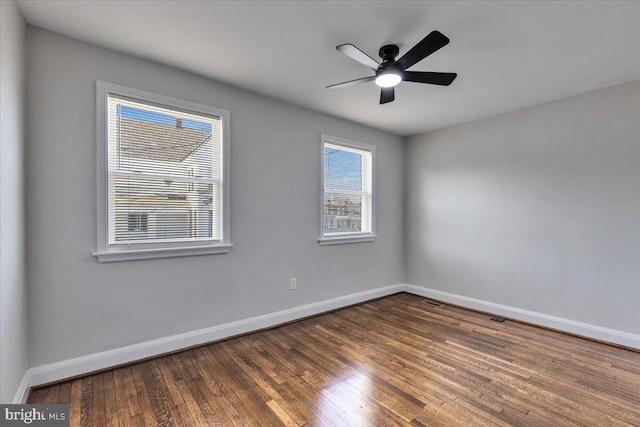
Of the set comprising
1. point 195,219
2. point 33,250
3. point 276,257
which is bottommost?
point 276,257

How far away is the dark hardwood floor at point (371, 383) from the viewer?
5.96 ft

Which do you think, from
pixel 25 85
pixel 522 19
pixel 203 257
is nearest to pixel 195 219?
pixel 203 257

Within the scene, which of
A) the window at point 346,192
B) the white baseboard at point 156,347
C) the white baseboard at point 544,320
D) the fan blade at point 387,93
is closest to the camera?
the white baseboard at point 156,347

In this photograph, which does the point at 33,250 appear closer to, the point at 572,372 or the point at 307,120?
the point at 307,120

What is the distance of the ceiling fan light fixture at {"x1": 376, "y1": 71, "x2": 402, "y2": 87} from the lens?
86.7 inches

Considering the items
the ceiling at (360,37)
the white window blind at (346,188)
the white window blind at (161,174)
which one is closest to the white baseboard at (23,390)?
the white window blind at (161,174)

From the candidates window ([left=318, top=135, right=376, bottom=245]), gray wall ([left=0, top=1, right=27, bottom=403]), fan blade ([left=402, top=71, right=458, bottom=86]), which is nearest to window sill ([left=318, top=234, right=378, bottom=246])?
window ([left=318, top=135, right=376, bottom=245])

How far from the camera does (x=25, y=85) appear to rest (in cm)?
200

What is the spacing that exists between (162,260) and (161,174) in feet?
2.48

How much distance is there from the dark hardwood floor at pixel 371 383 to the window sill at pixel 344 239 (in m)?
1.10

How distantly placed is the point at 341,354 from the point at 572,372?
6.07ft

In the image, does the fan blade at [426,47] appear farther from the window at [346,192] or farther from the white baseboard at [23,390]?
the white baseboard at [23,390]

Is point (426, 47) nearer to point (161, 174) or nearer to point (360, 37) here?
point (360, 37)

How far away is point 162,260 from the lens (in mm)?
2584
